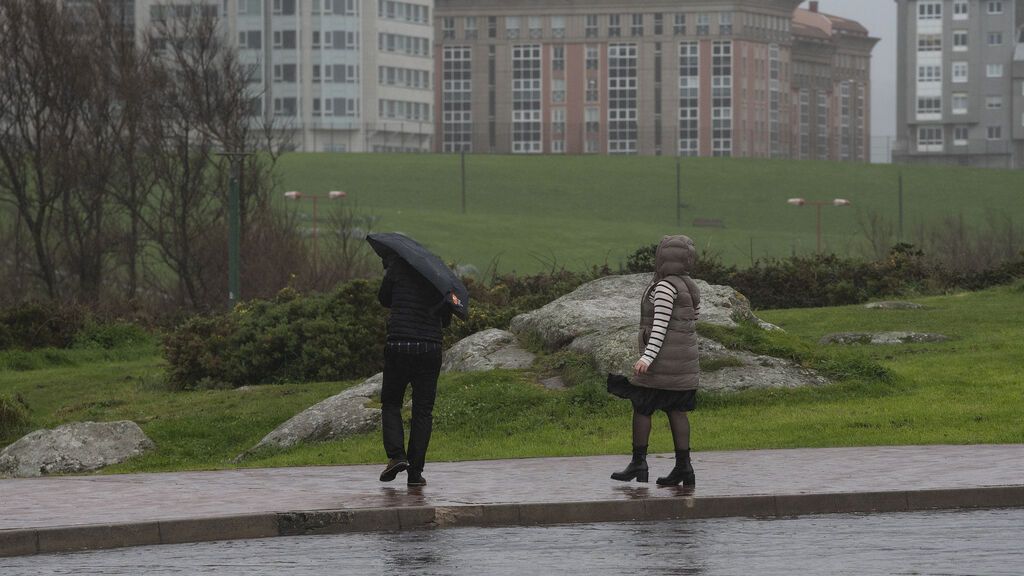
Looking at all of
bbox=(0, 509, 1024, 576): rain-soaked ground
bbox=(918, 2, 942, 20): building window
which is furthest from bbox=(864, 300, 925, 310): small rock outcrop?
bbox=(918, 2, 942, 20): building window

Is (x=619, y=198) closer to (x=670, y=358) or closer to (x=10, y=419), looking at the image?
(x=10, y=419)

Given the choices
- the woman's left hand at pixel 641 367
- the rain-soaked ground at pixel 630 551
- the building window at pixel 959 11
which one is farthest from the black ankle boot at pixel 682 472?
the building window at pixel 959 11

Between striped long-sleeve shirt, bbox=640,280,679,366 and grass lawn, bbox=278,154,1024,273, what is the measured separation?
65.0 metres

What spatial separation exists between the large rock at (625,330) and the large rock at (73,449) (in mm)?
4915

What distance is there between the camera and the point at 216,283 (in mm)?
47500

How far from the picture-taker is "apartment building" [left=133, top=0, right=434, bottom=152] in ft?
540

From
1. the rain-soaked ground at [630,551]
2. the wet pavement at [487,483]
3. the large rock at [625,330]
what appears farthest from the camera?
the large rock at [625,330]

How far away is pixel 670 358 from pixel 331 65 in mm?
157371

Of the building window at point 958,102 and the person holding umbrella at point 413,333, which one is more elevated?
the building window at point 958,102

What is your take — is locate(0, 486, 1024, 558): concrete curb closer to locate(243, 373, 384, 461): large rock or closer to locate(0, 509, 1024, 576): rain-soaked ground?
locate(0, 509, 1024, 576): rain-soaked ground

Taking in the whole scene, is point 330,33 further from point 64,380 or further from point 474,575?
point 474,575

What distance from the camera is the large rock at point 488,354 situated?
2147 centimetres

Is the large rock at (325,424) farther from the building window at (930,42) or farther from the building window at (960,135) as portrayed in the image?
the building window at (930,42)

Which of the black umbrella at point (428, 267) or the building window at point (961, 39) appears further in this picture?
the building window at point (961, 39)
